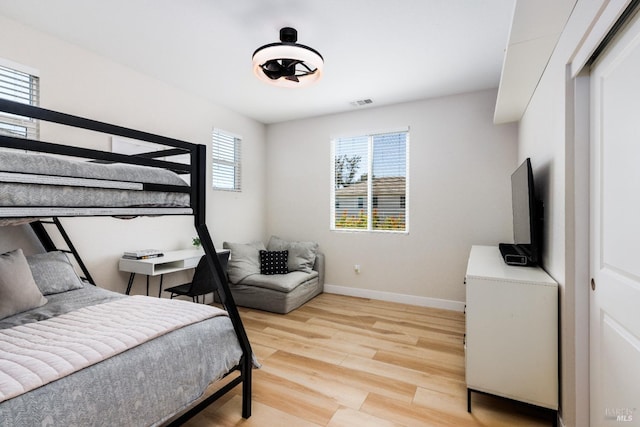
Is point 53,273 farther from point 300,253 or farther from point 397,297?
point 397,297

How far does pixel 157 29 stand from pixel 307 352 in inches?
115

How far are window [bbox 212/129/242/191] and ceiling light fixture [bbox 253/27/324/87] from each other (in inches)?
70.2

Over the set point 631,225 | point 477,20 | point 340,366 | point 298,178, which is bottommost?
point 340,366

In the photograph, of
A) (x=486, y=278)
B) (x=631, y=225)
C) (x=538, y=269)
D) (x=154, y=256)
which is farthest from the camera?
(x=154, y=256)

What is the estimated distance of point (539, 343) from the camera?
172 centimetres

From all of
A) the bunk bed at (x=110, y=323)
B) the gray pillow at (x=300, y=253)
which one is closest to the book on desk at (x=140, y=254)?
the bunk bed at (x=110, y=323)

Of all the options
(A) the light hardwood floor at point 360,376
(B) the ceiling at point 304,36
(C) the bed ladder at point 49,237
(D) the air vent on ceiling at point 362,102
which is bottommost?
(A) the light hardwood floor at point 360,376

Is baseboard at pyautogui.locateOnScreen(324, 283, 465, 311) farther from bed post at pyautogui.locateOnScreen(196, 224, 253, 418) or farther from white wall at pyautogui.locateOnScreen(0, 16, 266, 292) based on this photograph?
bed post at pyautogui.locateOnScreen(196, 224, 253, 418)

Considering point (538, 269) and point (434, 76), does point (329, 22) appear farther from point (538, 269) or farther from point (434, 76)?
point (538, 269)

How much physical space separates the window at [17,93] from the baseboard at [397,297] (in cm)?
369

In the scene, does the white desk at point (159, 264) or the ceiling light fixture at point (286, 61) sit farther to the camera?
the white desk at point (159, 264)

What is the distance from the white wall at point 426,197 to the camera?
3531mm

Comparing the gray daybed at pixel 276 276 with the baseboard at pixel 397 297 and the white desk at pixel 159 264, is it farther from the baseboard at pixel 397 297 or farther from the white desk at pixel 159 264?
the white desk at pixel 159 264

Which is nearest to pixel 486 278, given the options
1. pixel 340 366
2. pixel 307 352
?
pixel 340 366
